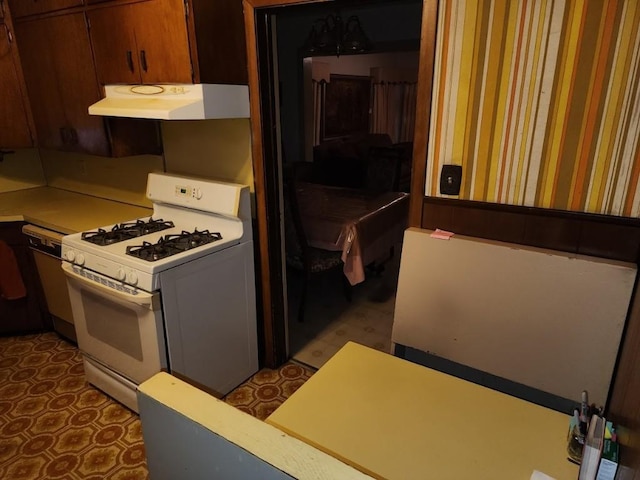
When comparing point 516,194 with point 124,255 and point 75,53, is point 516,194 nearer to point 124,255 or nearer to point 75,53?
Result: point 124,255

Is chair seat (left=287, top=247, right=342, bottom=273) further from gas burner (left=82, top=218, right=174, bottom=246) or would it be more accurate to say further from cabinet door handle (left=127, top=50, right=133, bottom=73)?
cabinet door handle (left=127, top=50, right=133, bottom=73)

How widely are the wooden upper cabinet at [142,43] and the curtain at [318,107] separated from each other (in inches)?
174

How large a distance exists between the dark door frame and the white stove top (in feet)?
0.45

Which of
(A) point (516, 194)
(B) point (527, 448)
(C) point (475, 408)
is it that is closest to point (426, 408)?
(C) point (475, 408)

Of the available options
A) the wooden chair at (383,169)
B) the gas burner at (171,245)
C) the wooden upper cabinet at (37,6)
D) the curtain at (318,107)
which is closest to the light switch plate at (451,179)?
the gas burner at (171,245)

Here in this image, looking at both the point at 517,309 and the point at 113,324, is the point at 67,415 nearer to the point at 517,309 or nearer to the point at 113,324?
the point at 113,324

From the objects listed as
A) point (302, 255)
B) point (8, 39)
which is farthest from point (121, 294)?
point (8, 39)

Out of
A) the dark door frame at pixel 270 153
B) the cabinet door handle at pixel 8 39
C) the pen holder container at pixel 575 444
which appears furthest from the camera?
the cabinet door handle at pixel 8 39

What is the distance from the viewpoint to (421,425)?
1.12 meters

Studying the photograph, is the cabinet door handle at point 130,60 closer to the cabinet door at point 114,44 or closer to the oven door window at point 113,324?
the cabinet door at point 114,44

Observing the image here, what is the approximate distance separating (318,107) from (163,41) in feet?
15.6

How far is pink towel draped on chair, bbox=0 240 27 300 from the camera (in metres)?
2.65

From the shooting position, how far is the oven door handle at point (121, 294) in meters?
1.85

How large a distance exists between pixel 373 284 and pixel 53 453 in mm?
2566
